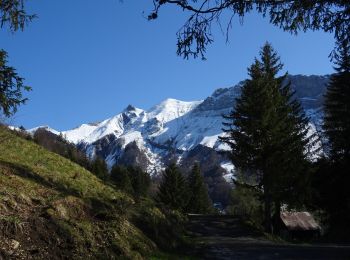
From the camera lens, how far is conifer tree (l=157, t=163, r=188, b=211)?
72.6 metres

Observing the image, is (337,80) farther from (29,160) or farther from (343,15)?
(343,15)

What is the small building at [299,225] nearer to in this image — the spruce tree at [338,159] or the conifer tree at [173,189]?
the spruce tree at [338,159]

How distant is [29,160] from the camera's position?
19.7 meters

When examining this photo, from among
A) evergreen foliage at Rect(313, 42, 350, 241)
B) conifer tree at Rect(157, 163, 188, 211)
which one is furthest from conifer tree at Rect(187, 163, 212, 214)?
evergreen foliage at Rect(313, 42, 350, 241)

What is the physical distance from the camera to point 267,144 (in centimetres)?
3347

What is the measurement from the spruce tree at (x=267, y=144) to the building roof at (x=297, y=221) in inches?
648

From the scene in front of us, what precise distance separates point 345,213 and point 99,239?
28.5 m

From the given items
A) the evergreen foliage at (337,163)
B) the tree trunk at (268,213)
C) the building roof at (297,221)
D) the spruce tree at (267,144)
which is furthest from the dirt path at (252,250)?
the building roof at (297,221)

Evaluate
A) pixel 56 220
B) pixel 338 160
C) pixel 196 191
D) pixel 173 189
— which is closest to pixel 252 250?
pixel 56 220

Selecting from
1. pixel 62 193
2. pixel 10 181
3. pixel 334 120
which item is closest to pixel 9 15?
pixel 10 181

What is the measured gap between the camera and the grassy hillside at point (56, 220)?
1067cm

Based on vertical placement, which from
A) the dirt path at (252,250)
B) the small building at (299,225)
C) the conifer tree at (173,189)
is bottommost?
the dirt path at (252,250)

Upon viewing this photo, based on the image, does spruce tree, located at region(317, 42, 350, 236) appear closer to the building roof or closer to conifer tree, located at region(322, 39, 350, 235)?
conifer tree, located at region(322, 39, 350, 235)

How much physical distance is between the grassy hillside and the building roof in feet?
113
